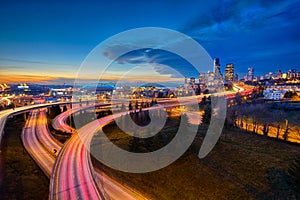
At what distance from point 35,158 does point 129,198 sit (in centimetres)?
1762

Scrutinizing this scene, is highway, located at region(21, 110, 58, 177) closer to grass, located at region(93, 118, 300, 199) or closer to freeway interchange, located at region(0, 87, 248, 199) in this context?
freeway interchange, located at region(0, 87, 248, 199)

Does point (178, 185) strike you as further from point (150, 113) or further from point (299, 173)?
point (150, 113)

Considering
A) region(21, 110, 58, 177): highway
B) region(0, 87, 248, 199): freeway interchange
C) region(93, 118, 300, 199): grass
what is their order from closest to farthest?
region(0, 87, 248, 199): freeway interchange
region(93, 118, 300, 199): grass
region(21, 110, 58, 177): highway

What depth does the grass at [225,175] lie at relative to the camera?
58.1 ft

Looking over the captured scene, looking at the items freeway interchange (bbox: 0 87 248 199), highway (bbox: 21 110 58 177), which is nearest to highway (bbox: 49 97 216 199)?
freeway interchange (bbox: 0 87 248 199)

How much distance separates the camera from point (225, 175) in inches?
801

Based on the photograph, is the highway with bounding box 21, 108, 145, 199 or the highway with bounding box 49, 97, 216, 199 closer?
the highway with bounding box 21, 108, 145, 199

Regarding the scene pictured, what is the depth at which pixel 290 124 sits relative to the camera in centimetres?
3909

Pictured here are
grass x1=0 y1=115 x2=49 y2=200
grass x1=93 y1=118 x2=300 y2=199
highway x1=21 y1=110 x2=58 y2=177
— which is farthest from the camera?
highway x1=21 y1=110 x2=58 y2=177

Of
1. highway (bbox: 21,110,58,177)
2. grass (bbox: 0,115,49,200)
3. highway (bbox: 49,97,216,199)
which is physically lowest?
grass (bbox: 0,115,49,200)

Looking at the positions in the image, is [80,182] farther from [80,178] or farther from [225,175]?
[225,175]

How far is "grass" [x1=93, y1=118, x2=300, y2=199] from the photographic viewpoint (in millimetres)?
17703

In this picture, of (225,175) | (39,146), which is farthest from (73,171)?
(225,175)

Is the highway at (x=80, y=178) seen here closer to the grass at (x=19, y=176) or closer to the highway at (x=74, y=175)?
the highway at (x=74, y=175)
